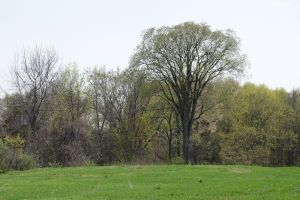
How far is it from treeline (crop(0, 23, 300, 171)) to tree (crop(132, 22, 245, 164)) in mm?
104

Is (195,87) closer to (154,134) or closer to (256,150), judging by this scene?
(256,150)

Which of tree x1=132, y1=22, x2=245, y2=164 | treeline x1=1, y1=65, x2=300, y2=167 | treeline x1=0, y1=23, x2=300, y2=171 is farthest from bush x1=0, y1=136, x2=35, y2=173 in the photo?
tree x1=132, y1=22, x2=245, y2=164

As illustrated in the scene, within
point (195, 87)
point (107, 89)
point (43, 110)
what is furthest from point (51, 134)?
point (107, 89)

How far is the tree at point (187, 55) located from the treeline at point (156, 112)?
4.1 inches

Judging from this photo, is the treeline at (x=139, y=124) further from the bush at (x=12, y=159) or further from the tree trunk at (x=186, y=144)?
the bush at (x=12, y=159)

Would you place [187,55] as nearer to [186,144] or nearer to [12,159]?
[186,144]

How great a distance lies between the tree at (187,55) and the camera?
45.1 m

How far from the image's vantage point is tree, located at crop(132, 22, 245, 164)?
45094mm

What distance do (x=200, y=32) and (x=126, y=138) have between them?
2001cm

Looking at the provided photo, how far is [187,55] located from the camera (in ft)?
149

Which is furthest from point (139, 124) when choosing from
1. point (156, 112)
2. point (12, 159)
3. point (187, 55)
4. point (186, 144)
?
point (12, 159)

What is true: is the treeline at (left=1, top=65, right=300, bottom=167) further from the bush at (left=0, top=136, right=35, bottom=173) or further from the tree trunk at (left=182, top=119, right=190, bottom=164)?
the bush at (left=0, top=136, right=35, bottom=173)

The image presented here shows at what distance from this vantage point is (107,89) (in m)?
62.4

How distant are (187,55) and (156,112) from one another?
13.9 m
